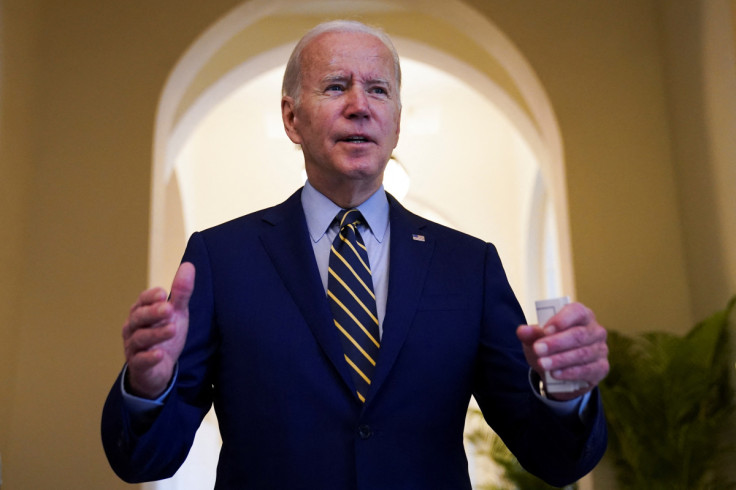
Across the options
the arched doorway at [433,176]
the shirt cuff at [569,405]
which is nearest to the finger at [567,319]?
the shirt cuff at [569,405]

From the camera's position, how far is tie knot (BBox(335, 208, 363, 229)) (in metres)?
2.06

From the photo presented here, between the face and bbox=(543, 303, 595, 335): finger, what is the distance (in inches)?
28.6

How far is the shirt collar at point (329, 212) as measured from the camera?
2.10m

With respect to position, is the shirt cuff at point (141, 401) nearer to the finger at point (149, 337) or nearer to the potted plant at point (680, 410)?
the finger at point (149, 337)

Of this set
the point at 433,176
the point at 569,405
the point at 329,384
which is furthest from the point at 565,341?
the point at 433,176

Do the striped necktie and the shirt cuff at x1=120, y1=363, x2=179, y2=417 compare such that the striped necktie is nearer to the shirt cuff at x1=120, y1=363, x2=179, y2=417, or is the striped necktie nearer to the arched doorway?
the shirt cuff at x1=120, y1=363, x2=179, y2=417

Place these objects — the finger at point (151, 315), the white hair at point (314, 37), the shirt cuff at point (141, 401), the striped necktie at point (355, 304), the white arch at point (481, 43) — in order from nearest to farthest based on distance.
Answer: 1. the finger at point (151, 315)
2. the shirt cuff at point (141, 401)
3. the striped necktie at point (355, 304)
4. the white hair at point (314, 37)
5. the white arch at point (481, 43)

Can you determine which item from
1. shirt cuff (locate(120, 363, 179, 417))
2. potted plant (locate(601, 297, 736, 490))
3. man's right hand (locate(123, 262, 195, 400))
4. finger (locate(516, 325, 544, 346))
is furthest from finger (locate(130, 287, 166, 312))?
potted plant (locate(601, 297, 736, 490))

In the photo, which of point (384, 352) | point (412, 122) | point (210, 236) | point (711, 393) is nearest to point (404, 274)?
point (384, 352)

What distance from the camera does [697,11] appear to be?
480cm

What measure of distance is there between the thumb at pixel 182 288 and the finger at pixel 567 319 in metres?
0.65

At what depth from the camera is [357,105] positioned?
208 cm

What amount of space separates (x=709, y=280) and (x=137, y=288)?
130 inches

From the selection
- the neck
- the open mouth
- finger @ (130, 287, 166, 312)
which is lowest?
finger @ (130, 287, 166, 312)
